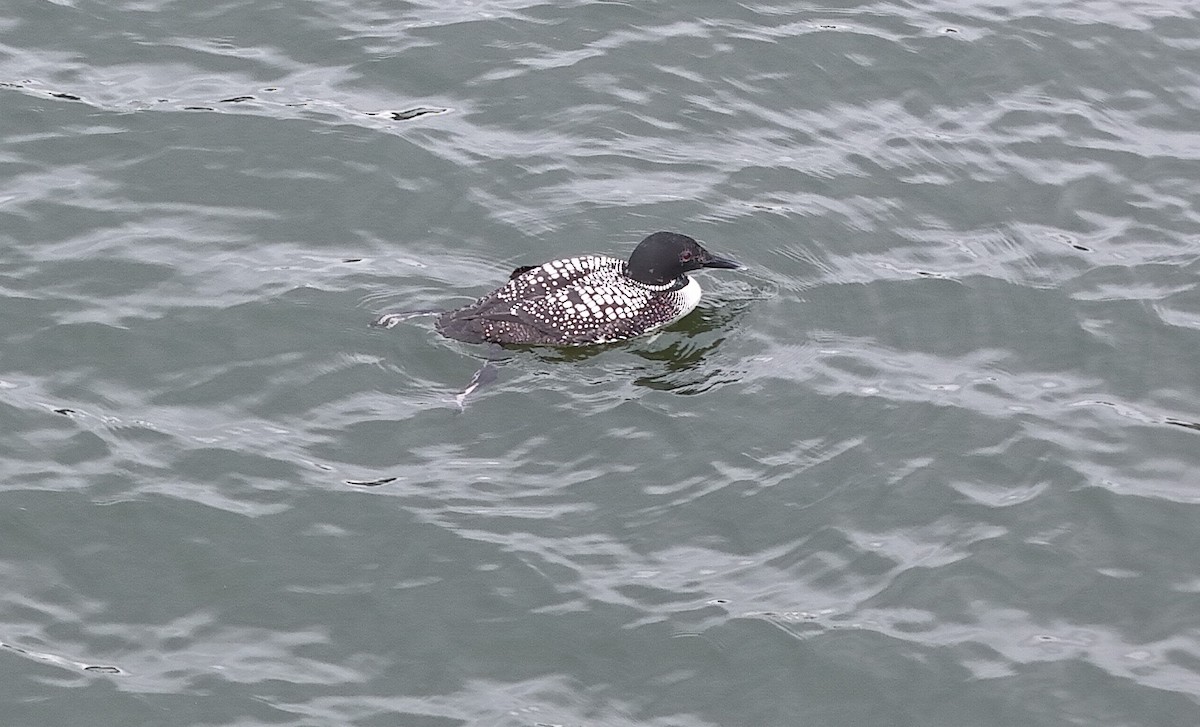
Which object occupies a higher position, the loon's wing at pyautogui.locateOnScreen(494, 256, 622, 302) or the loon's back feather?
the loon's wing at pyautogui.locateOnScreen(494, 256, 622, 302)

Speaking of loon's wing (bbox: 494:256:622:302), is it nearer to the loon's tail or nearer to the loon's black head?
the loon's black head

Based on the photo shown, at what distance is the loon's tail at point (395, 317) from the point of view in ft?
38.2

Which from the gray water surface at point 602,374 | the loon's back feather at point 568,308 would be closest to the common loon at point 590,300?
the loon's back feather at point 568,308

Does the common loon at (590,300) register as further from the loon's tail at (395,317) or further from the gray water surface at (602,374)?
the gray water surface at (602,374)

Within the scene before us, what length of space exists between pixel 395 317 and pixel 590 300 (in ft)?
4.59

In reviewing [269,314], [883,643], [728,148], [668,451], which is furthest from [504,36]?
[883,643]

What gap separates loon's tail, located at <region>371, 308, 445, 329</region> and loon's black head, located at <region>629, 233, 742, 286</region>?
5.08 feet

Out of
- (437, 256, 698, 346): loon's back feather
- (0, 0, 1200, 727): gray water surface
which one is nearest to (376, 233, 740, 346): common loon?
(437, 256, 698, 346): loon's back feather

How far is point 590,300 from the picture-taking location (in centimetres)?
1188

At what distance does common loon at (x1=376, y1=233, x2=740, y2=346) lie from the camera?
11.5 meters

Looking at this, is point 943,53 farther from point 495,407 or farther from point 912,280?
point 495,407

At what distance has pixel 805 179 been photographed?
45.1 ft

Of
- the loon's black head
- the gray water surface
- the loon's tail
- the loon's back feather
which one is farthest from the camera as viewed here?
the loon's black head

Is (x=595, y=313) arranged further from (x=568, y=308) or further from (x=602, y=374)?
(x=602, y=374)
